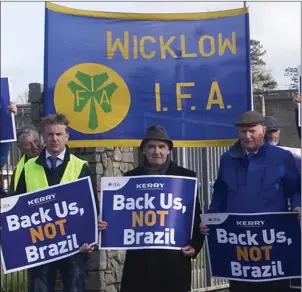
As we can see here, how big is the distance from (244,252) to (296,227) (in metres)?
0.48

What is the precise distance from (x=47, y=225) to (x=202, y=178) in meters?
4.32

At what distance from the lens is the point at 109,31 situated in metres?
7.82

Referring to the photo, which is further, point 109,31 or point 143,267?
point 109,31

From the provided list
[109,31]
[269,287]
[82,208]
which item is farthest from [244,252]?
[109,31]

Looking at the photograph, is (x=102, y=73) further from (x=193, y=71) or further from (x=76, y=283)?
(x=76, y=283)

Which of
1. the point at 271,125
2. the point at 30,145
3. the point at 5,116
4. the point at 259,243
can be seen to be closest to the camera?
the point at 259,243

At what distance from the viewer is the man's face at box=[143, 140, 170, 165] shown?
6598 mm

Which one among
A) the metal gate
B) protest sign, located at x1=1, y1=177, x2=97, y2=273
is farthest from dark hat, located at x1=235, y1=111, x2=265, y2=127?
the metal gate

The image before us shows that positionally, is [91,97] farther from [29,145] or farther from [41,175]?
[41,175]

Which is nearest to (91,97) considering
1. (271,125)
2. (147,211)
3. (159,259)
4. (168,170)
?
(168,170)

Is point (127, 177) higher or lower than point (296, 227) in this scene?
higher

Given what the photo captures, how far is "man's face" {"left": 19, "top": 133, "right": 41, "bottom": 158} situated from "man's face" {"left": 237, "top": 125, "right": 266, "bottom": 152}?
6.51ft

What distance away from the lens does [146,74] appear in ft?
25.4

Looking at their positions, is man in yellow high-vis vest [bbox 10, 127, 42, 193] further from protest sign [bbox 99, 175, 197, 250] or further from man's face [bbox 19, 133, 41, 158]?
protest sign [bbox 99, 175, 197, 250]
